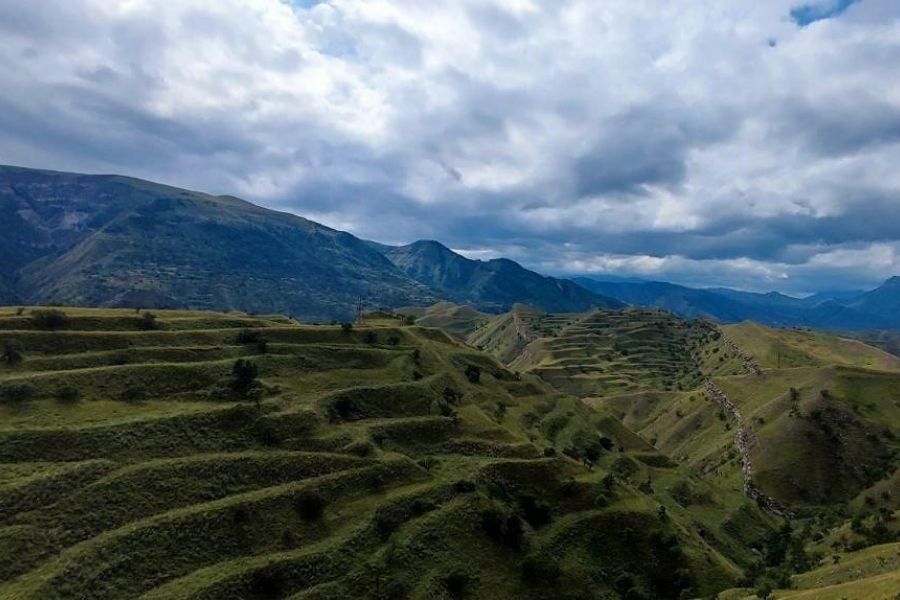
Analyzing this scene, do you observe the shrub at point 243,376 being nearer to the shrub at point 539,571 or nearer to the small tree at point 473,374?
the small tree at point 473,374

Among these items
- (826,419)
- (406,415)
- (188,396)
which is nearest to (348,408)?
(406,415)

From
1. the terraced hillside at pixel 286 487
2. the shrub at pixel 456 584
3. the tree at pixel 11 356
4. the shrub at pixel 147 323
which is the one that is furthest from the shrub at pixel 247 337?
the shrub at pixel 456 584

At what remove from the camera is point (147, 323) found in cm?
14075

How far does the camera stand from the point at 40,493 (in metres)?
80.7

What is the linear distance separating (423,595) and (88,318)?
4060 inches

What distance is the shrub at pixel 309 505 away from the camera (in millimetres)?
91650

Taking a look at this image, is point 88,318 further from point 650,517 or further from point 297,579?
point 650,517

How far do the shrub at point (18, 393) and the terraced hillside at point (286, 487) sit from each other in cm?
22

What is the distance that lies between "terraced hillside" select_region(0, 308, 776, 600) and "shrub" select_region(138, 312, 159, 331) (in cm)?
28

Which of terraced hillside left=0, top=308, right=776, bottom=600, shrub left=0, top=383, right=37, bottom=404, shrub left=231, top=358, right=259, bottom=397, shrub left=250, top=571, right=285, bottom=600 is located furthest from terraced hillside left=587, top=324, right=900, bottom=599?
shrub left=0, top=383, right=37, bottom=404

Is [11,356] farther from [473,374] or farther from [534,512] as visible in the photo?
[473,374]

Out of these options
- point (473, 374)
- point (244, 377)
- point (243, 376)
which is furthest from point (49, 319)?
point (473, 374)

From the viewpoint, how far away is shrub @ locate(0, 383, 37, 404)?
323ft

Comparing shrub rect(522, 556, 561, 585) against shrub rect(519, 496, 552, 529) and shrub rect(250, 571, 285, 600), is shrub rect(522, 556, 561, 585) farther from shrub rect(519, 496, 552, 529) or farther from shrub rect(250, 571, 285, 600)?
shrub rect(250, 571, 285, 600)
